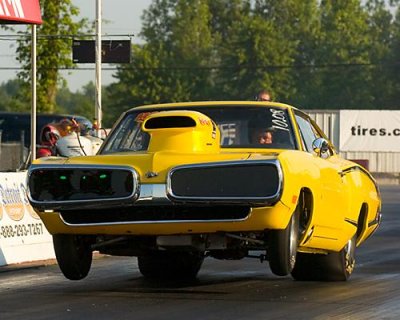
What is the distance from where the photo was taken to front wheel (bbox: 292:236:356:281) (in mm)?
11609

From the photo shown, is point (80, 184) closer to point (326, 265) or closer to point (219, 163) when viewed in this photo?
point (219, 163)

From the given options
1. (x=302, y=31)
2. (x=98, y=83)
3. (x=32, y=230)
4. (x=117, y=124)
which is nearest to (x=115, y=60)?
(x=98, y=83)

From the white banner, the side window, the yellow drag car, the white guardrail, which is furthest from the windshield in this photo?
the white banner

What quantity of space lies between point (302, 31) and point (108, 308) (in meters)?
108

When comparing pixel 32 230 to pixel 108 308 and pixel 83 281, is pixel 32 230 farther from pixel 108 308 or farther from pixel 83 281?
pixel 108 308

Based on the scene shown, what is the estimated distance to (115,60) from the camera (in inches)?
1038

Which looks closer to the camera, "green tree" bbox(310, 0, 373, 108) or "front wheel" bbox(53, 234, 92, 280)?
"front wheel" bbox(53, 234, 92, 280)

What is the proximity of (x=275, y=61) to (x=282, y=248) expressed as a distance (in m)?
92.8

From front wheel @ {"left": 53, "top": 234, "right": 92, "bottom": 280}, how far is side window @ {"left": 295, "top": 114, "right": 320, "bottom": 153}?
2.12 meters

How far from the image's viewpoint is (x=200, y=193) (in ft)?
31.8

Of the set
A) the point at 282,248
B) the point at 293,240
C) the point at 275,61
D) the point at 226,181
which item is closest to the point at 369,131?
the point at 275,61

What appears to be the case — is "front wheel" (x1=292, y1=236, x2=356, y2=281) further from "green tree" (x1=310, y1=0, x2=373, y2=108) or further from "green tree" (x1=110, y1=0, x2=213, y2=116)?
"green tree" (x1=310, y1=0, x2=373, y2=108)

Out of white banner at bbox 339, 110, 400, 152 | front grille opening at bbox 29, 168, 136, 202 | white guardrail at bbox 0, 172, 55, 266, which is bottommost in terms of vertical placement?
white banner at bbox 339, 110, 400, 152

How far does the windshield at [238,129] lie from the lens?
438 inches
